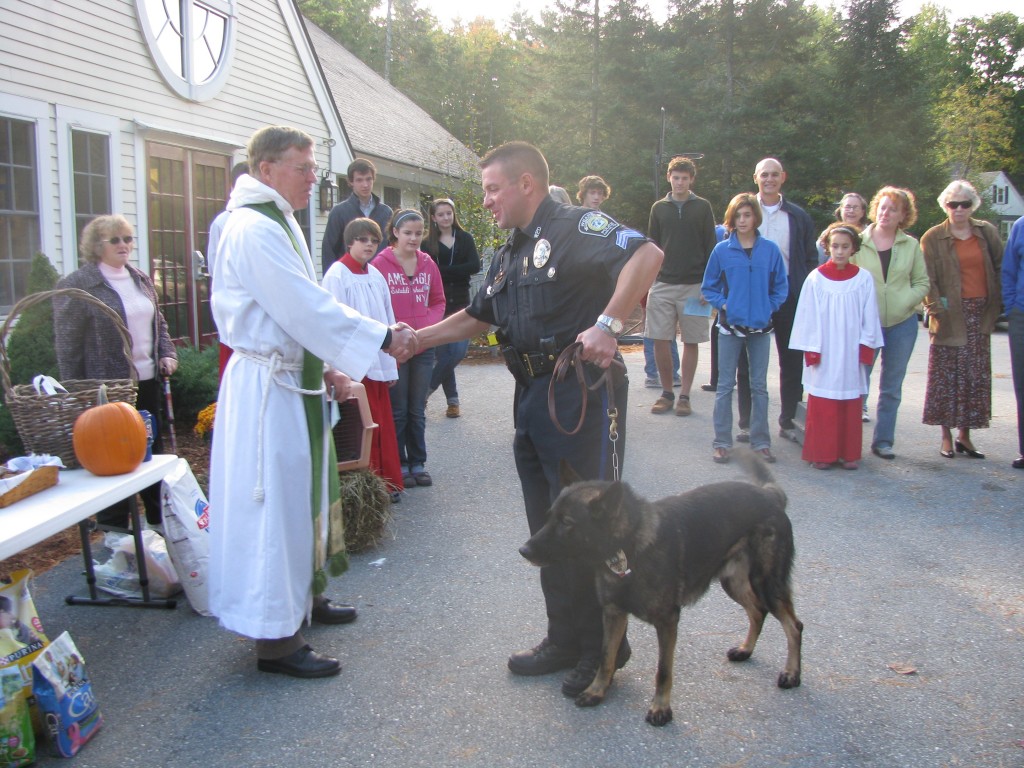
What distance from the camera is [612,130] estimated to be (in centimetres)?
3522

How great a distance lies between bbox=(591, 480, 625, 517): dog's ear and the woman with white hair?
529cm

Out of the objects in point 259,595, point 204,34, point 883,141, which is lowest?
point 259,595

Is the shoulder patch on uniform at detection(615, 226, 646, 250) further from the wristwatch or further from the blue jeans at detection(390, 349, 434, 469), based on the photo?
the blue jeans at detection(390, 349, 434, 469)

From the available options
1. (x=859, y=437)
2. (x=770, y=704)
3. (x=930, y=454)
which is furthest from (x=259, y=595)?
(x=930, y=454)

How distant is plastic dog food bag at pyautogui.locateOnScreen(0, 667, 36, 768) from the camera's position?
2.86 m

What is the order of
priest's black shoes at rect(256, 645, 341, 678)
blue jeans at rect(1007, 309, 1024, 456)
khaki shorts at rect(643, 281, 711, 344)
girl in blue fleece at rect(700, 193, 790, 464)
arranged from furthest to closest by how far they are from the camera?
1. khaki shorts at rect(643, 281, 711, 344)
2. girl in blue fleece at rect(700, 193, 790, 464)
3. blue jeans at rect(1007, 309, 1024, 456)
4. priest's black shoes at rect(256, 645, 341, 678)

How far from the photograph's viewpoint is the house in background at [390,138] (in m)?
18.4

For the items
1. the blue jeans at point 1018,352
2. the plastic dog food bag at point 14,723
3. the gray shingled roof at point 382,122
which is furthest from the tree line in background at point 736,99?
the plastic dog food bag at point 14,723

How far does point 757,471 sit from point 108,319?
13.6ft

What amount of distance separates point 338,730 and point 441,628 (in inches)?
37.7

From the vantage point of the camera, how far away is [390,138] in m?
20.2

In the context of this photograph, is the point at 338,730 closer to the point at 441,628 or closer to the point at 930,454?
the point at 441,628

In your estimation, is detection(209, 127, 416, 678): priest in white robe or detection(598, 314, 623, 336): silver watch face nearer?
detection(598, 314, 623, 336): silver watch face

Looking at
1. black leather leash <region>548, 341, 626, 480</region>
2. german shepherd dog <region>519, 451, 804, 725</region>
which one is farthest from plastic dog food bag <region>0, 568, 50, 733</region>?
black leather leash <region>548, 341, 626, 480</region>
